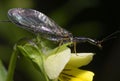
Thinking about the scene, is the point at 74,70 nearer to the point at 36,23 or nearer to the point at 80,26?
the point at 36,23

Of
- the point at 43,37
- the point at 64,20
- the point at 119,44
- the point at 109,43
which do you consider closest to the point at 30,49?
the point at 43,37

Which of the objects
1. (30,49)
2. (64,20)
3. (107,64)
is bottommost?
(107,64)

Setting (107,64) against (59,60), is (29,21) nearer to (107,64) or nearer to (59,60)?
(59,60)

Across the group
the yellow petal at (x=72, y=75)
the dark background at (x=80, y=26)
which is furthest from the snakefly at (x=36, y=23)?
the dark background at (x=80, y=26)

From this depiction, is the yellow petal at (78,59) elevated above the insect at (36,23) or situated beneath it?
situated beneath

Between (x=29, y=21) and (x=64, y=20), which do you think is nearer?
(x=29, y=21)

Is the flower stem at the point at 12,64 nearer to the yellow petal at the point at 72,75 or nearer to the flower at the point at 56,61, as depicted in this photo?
the flower at the point at 56,61

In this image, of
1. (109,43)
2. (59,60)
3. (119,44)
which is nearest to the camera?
(59,60)
